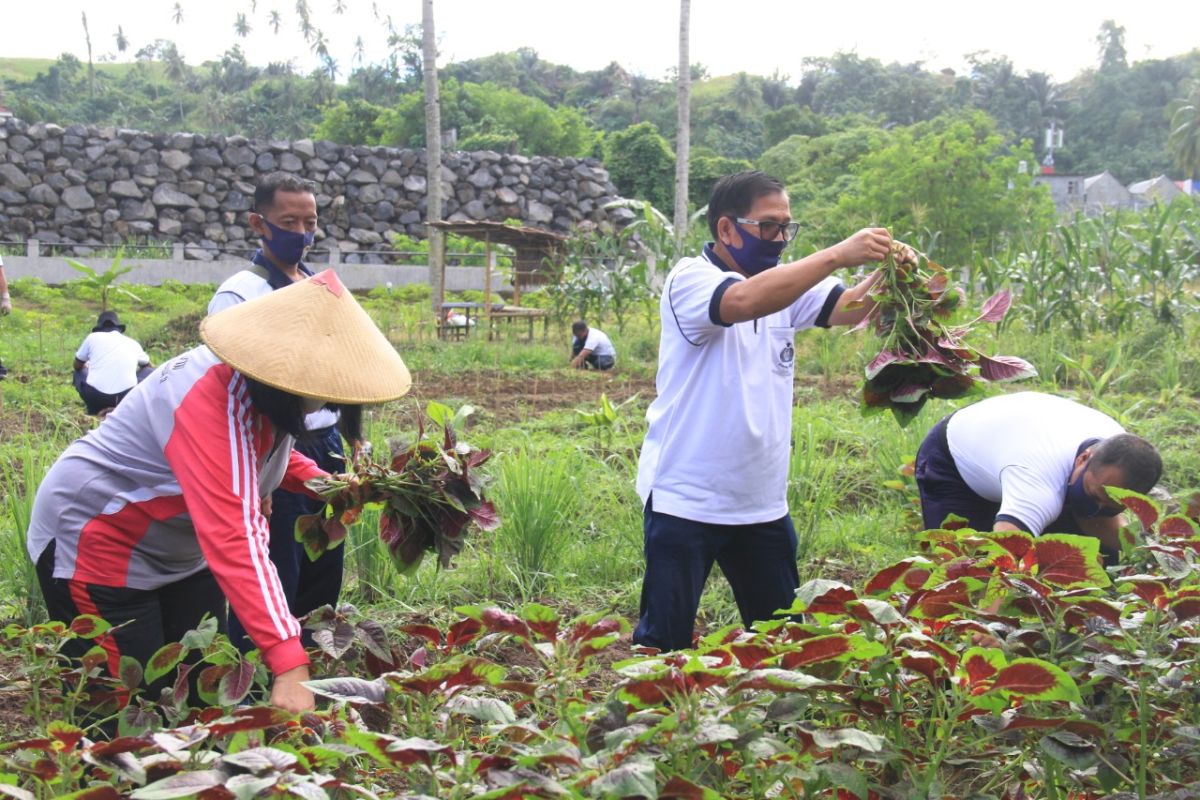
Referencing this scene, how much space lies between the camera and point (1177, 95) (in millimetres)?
65438

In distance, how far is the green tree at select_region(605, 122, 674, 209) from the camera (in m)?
30.4

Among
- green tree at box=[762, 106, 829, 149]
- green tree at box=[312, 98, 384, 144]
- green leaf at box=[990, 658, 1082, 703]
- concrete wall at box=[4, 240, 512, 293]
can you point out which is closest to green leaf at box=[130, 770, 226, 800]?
green leaf at box=[990, 658, 1082, 703]

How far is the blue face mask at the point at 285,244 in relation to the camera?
344cm

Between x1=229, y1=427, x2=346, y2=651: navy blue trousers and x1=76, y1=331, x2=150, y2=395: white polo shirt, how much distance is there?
408 centimetres

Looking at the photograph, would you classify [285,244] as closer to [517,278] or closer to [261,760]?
[261,760]

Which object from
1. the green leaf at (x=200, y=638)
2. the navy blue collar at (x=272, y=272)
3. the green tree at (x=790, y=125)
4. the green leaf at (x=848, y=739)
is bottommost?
the green leaf at (x=200, y=638)

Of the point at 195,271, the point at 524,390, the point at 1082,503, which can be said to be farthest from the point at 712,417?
the point at 195,271

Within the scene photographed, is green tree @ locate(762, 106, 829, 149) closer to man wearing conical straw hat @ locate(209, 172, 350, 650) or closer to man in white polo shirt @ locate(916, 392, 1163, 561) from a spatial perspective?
man in white polo shirt @ locate(916, 392, 1163, 561)

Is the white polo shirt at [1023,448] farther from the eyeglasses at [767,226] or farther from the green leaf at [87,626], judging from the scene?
the green leaf at [87,626]

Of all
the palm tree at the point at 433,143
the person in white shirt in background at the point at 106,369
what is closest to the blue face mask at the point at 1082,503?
the person in white shirt in background at the point at 106,369

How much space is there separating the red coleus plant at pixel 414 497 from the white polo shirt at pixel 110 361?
5063 mm

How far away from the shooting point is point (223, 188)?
2289 centimetres

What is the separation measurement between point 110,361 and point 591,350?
17.3ft

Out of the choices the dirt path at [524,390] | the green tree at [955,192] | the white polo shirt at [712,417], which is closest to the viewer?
the white polo shirt at [712,417]
